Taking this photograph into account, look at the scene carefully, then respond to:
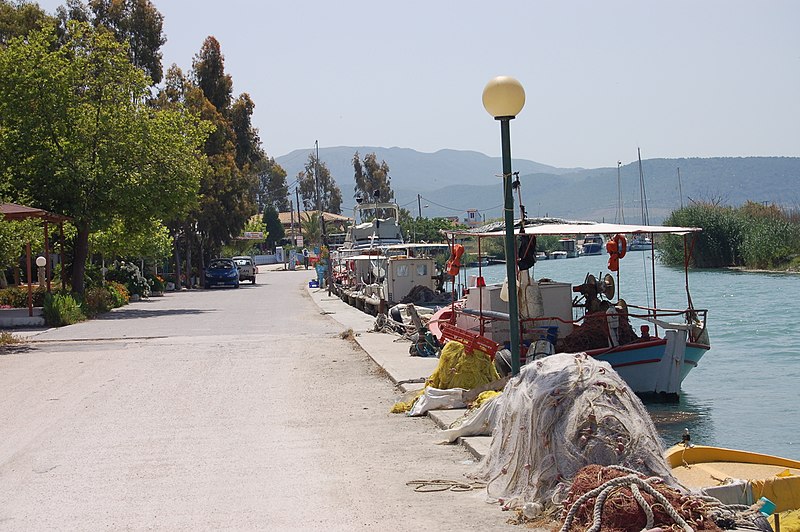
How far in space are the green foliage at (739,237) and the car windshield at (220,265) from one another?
94.2 ft

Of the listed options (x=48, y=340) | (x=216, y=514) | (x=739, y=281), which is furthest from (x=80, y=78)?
(x=739, y=281)

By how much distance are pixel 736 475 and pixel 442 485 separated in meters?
2.48

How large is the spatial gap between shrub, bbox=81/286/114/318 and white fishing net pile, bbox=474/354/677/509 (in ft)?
82.6

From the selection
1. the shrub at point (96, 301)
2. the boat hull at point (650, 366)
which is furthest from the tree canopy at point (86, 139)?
the boat hull at point (650, 366)

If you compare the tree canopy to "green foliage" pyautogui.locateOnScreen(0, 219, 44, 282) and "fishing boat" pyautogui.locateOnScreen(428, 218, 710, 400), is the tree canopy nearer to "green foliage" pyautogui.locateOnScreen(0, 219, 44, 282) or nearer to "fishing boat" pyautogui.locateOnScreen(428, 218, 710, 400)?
"green foliage" pyautogui.locateOnScreen(0, 219, 44, 282)

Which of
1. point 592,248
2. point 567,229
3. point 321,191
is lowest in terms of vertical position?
point 592,248

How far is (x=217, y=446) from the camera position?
424 inches

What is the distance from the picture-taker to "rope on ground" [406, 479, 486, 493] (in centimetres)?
847

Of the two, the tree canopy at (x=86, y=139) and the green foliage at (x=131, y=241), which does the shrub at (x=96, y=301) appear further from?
the green foliage at (x=131, y=241)

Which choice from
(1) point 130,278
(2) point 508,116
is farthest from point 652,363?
(1) point 130,278

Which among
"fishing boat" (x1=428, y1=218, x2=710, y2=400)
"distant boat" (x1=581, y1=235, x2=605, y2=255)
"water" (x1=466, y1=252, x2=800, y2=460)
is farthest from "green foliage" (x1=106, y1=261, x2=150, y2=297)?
"distant boat" (x1=581, y1=235, x2=605, y2=255)

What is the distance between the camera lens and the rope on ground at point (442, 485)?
27.8 ft

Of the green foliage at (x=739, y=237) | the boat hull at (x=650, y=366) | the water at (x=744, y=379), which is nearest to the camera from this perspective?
the water at (x=744, y=379)

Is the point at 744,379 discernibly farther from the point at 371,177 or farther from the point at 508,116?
the point at 371,177
